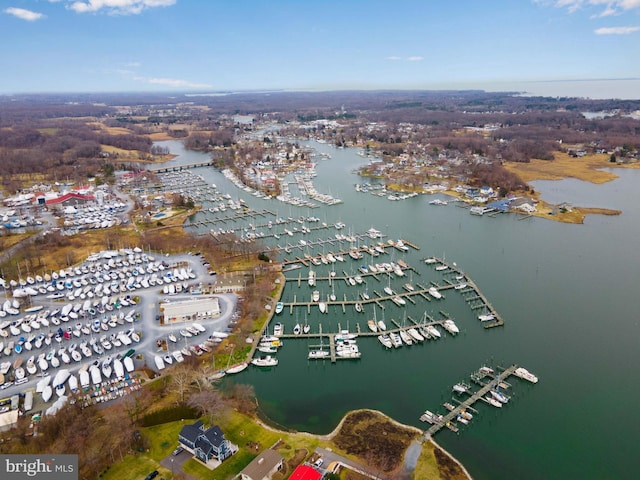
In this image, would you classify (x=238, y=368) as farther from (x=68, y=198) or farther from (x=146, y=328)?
→ (x=68, y=198)

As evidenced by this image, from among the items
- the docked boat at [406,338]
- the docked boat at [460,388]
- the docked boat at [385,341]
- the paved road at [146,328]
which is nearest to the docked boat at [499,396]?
the docked boat at [460,388]

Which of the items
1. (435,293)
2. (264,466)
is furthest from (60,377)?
(435,293)

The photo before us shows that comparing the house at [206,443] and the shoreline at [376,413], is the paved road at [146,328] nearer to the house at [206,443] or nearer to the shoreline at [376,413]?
the house at [206,443]

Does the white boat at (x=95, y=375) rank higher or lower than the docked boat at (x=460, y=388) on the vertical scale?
higher

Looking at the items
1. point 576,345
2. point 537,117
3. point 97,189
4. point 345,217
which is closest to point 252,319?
point 576,345

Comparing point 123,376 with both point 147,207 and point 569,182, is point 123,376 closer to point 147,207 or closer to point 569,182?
point 147,207

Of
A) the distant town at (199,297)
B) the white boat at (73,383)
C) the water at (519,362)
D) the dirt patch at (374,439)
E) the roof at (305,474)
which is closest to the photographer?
the roof at (305,474)

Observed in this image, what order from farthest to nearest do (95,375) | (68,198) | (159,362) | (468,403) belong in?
1. (68,198)
2. (159,362)
3. (95,375)
4. (468,403)
